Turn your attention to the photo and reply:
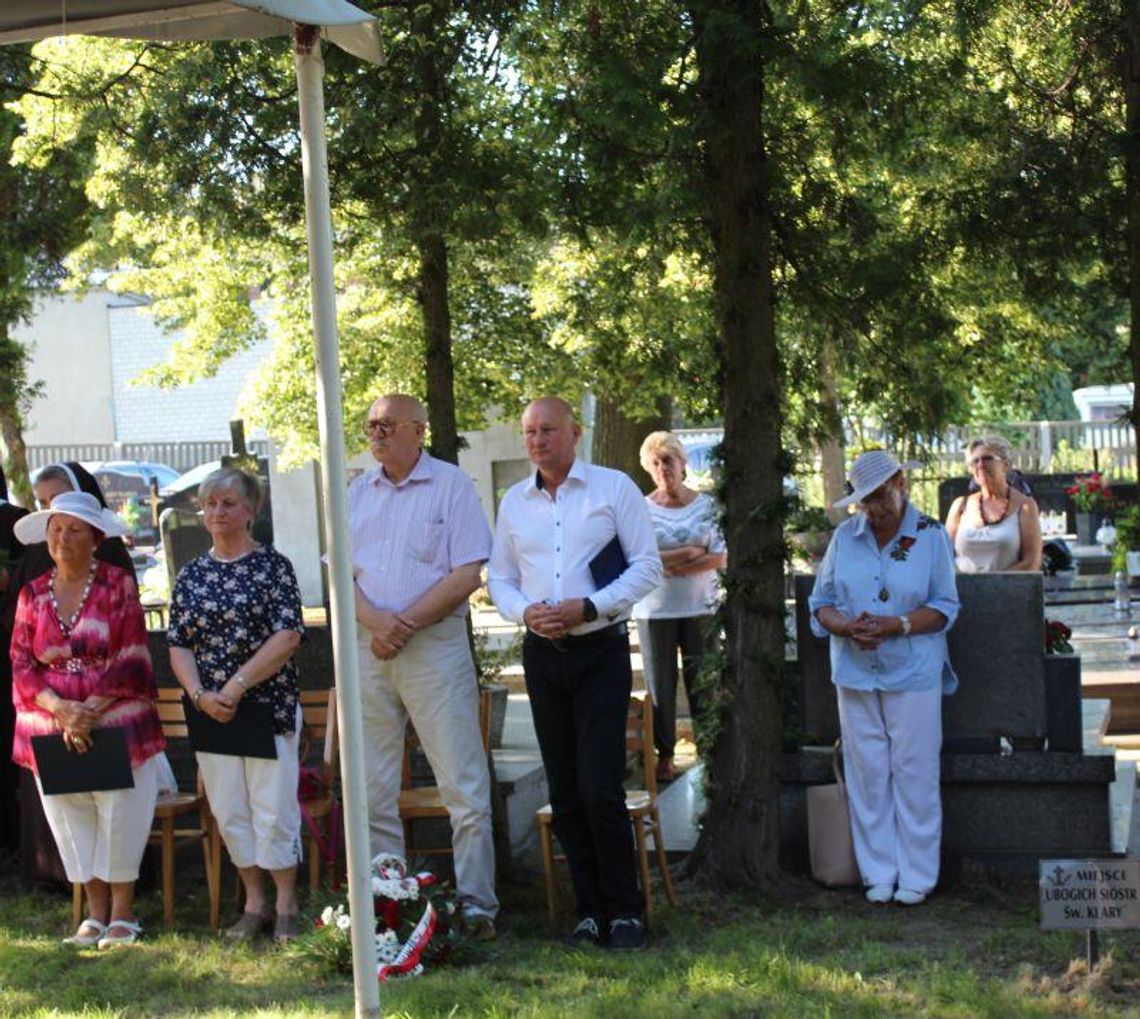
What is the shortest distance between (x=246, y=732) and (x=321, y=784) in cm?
86

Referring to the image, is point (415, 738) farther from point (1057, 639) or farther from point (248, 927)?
point (1057, 639)

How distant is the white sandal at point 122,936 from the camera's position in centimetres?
729

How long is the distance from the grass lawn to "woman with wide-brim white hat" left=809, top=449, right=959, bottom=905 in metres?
0.27

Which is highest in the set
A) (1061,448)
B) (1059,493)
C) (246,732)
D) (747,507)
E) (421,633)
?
(747,507)

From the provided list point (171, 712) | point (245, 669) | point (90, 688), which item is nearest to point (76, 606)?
point (90, 688)

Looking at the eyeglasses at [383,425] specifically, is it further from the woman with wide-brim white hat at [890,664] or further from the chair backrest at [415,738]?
the woman with wide-brim white hat at [890,664]

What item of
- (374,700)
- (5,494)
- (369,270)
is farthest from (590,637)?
(369,270)

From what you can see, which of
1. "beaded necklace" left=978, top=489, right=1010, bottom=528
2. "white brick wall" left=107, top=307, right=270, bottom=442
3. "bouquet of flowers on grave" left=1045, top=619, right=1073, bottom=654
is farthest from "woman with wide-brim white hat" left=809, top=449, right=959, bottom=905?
"white brick wall" left=107, top=307, right=270, bottom=442

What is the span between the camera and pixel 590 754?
6.92 m

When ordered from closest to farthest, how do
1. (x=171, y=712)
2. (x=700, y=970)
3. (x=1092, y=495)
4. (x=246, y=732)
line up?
1. (x=700, y=970)
2. (x=246, y=732)
3. (x=171, y=712)
4. (x=1092, y=495)

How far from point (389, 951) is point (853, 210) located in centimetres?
409

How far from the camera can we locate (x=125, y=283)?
2288cm

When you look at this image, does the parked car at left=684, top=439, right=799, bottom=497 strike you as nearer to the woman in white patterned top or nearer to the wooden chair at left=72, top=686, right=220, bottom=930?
the woman in white patterned top

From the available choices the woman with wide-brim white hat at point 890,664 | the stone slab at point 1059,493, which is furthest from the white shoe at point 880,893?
the stone slab at point 1059,493
